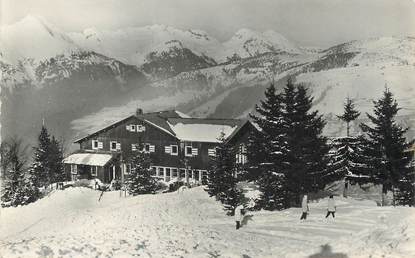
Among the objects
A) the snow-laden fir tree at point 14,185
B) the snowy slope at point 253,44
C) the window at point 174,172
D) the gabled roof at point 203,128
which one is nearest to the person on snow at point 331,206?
the snowy slope at point 253,44

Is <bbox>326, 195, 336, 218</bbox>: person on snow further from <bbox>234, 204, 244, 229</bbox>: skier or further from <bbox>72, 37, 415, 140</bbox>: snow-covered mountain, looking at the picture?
<bbox>72, 37, 415, 140</bbox>: snow-covered mountain

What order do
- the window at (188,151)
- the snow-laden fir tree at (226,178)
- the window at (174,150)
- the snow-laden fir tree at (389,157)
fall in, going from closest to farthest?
the snow-laden fir tree at (389,157), the snow-laden fir tree at (226,178), the window at (188,151), the window at (174,150)

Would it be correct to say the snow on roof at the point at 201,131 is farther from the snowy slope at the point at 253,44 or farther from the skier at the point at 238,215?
the skier at the point at 238,215

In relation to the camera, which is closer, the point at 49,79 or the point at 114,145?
the point at 114,145

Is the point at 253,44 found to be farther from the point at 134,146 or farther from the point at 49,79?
the point at 49,79

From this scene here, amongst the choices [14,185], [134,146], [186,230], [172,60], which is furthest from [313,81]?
[186,230]

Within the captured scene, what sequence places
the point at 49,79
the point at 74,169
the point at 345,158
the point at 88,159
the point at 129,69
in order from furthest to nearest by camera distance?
1. the point at 49,79
2. the point at 74,169
3. the point at 88,159
4. the point at 345,158
5. the point at 129,69

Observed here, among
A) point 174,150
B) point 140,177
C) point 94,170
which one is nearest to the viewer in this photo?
point 140,177

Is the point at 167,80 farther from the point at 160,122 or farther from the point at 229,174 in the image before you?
the point at 229,174
